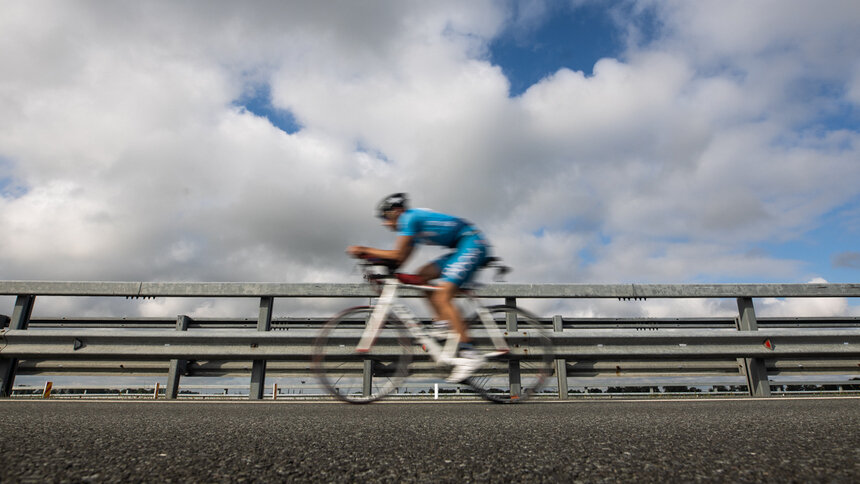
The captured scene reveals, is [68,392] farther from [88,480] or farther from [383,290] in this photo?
[88,480]

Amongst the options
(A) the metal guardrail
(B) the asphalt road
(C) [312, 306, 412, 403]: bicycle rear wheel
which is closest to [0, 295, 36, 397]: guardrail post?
(A) the metal guardrail

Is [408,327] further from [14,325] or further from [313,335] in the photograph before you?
[14,325]

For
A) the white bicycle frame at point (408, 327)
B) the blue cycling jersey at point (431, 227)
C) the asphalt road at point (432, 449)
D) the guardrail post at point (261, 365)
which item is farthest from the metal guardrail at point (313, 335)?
the asphalt road at point (432, 449)

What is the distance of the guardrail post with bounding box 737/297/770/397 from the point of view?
5.46 meters

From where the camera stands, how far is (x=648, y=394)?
5.54 meters

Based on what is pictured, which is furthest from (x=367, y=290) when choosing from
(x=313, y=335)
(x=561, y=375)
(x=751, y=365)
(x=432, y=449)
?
(x=751, y=365)

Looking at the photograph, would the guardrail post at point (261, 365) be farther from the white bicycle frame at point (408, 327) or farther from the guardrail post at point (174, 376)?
the white bicycle frame at point (408, 327)

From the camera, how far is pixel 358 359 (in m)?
5.16

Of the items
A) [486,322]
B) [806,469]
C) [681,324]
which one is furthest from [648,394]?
[806,469]

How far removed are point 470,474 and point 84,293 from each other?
5976 mm

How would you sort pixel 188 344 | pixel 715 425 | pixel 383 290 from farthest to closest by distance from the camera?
pixel 188 344 < pixel 383 290 < pixel 715 425

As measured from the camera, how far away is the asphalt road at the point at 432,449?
55.1 inches

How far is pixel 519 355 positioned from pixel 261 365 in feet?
9.61

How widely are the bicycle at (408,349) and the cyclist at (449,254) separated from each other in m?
0.11
